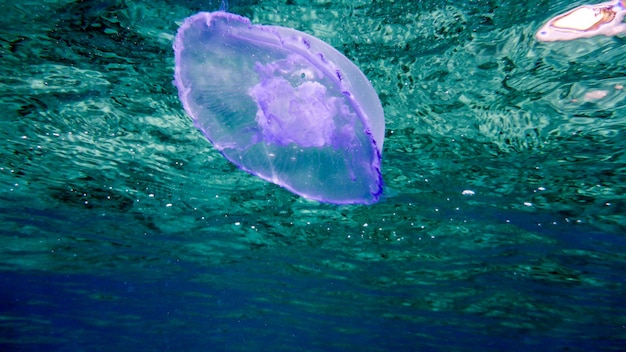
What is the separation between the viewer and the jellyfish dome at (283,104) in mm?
2984

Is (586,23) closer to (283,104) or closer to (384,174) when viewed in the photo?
(283,104)

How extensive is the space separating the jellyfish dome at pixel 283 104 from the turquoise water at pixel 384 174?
201 centimetres

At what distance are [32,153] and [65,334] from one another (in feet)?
107

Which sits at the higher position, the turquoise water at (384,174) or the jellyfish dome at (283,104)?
the turquoise water at (384,174)

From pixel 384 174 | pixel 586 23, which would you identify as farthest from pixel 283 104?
pixel 384 174

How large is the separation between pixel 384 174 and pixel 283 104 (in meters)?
5.65

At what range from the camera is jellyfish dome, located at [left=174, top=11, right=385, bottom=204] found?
9.79 feet

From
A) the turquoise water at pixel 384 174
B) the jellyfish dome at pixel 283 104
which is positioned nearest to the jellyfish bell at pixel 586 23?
the turquoise water at pixel 384 174

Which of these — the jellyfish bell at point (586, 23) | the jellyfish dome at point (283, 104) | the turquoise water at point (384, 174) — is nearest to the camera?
the jellyfish dome at point (283, 104)

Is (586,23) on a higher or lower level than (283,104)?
higher

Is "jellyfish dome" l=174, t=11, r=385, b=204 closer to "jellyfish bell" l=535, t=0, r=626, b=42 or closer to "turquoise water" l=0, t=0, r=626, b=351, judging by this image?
"turquoise water" l=0, t=0, r=626, b=351

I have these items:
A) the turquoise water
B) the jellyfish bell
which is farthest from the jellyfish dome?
the jellyfish bell

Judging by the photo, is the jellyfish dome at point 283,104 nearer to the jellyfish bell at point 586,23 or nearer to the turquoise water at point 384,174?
the turquoise water at point 384,174

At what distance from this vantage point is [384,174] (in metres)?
8.56
